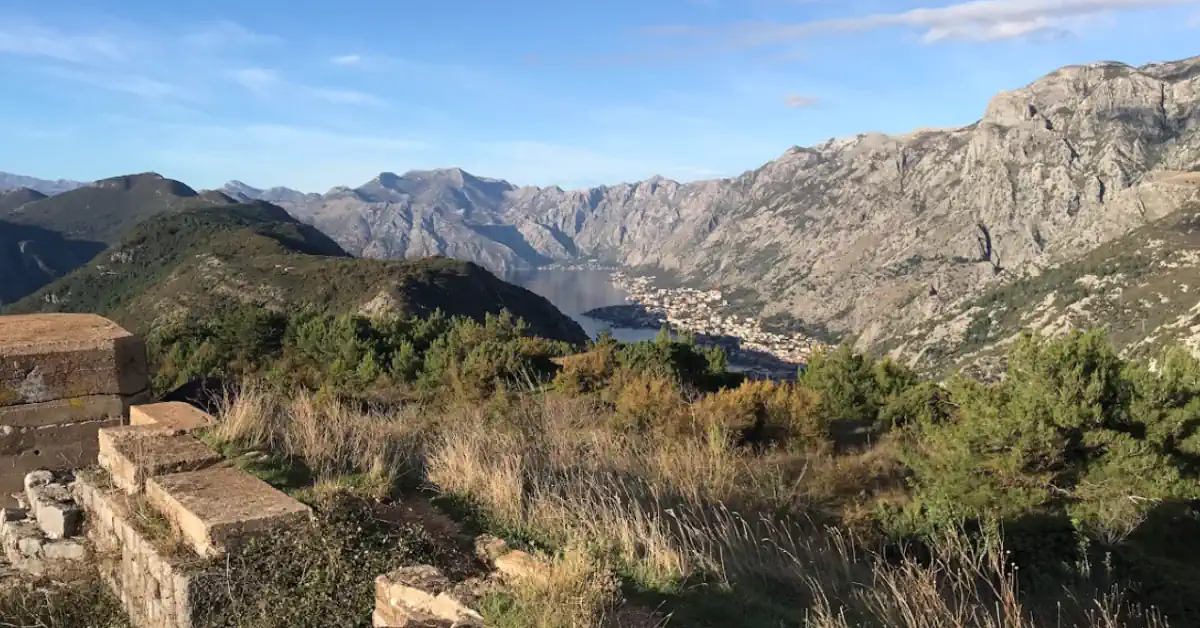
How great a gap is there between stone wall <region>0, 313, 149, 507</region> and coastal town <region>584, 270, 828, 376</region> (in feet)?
231

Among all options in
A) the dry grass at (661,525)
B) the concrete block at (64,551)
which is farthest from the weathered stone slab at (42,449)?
the concrete block at (64,551)

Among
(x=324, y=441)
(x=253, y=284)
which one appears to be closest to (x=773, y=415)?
(x=324, y=441)

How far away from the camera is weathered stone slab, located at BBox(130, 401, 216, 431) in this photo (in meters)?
6.34

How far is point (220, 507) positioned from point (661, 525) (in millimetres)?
2708

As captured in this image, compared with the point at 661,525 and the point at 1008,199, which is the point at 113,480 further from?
the point at 1008,199

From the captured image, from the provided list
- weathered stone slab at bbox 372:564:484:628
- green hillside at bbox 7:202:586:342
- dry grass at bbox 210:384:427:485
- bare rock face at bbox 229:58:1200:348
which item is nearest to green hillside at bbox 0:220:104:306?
green hillside at bbox 7:202:586:342

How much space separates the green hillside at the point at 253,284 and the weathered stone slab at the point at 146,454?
50694mm

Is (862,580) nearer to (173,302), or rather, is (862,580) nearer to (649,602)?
(649,602)

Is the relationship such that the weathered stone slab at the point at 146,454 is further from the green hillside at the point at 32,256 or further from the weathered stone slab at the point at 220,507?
the green hillside at the point at 32,256

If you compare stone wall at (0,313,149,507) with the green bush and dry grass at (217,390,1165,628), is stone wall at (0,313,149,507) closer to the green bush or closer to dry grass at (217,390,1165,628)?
dry grass at (217,390,1165,628)

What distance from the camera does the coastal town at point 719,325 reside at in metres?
100

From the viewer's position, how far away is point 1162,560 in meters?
8.21

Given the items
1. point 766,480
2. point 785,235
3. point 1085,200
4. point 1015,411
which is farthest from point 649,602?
point 785,235

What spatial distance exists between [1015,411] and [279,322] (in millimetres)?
28501
